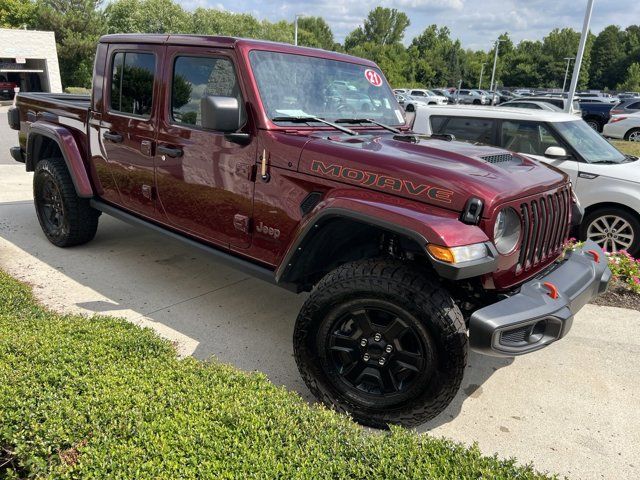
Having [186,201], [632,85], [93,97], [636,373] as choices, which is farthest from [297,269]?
[632,85]

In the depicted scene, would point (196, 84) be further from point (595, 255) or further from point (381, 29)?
point (381, 29)

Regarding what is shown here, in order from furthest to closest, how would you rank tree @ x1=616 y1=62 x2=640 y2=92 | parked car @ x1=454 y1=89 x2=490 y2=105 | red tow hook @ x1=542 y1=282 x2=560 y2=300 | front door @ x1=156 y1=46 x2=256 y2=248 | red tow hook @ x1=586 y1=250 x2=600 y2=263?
tree @ x1=616 y1=62 x2=640 y2=92, parked car @ x1=454 y1=89 x2=490 y2=105, front door @ x1=156 y1=46 x2=256 y2=248, red tow hook @ x1=586 y1=250 x2=600 y2=263, red tow hook @ x1=542 y1=282 x2=560 y2=300

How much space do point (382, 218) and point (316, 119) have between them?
1.09m

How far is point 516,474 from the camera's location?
2.04 m

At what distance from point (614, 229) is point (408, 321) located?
4172 mm

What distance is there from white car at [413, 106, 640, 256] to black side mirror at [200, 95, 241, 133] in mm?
3238

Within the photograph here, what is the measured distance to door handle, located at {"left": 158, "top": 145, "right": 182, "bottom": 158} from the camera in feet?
12.0

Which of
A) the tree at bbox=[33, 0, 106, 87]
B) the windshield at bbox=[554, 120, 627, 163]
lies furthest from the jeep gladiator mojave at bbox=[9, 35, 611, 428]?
the tree at bbox=[33, 0, 106, 87]

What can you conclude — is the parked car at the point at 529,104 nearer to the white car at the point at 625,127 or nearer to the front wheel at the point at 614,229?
the white car at the point at 625,127

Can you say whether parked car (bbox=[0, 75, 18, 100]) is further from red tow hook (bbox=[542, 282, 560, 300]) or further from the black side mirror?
red tow hook (bbox=[542, 282, 560, 300])

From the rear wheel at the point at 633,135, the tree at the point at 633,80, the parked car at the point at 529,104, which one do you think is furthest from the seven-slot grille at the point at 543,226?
the tree at the point at 633,80

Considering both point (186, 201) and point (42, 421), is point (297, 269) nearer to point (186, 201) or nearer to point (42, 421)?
point (186, 201)

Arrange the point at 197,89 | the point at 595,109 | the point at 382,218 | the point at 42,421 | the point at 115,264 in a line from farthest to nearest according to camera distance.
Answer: the point at 595,109, the point at 115,264, the point at 197,89, the point at 382,218, the point at 42,421

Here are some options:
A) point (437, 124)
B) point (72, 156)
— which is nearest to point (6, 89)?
point (72, 156)
